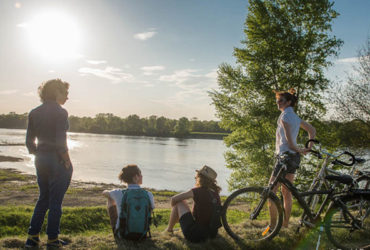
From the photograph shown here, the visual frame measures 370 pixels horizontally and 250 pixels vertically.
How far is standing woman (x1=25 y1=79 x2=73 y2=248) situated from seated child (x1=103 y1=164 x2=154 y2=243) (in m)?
0.70

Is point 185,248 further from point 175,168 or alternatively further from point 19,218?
point 175,168

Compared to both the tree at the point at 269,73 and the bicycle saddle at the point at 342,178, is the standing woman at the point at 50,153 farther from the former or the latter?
the tree at the point at 269,73

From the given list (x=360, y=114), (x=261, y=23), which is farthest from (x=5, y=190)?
(x=360, y=114)

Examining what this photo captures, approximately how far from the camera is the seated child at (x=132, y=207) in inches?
143

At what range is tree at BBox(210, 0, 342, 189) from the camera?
42.4ft

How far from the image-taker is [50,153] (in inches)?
142

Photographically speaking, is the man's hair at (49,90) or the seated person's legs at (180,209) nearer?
the man's hair at (49,90)

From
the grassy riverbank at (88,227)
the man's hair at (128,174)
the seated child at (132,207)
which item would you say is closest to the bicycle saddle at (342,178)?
the grassy riverbank at (88,227)

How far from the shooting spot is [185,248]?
3.84 meters

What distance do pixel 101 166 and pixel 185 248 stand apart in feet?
124

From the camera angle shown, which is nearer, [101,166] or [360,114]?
[360,114]

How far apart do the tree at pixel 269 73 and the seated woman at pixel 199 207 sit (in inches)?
395

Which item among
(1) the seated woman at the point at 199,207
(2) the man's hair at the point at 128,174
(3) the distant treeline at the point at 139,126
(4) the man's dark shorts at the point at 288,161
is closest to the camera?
(2) the man's hair at the point at 128,174

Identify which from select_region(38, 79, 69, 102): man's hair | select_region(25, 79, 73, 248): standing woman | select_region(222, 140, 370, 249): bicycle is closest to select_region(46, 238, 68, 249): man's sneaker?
select_region(25, 79, 73, 248): standing woman
